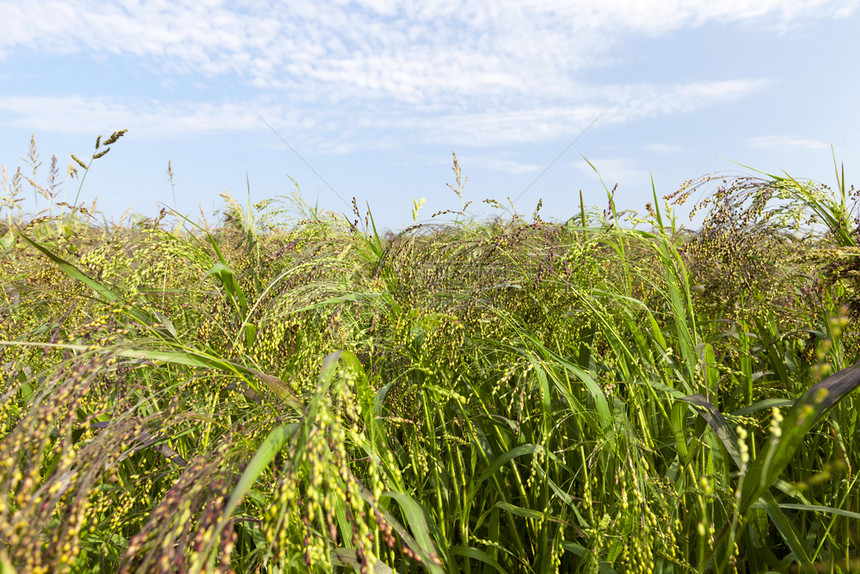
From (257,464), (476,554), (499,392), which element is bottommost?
(476,554)

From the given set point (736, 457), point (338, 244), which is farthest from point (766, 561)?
point (338, 244)

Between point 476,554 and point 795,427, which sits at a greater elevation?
point 795,427

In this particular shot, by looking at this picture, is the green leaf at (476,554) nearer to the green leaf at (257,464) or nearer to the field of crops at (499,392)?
the field of crops at (499,392)

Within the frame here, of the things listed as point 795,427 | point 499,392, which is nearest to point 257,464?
point 795,427

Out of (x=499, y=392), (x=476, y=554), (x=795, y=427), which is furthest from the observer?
(x=499, y=392)

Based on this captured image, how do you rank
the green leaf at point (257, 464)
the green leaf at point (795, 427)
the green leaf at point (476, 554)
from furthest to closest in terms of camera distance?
the green leaf at point (476, 554), the green leaf at point (795, 427), the green leaf at point (257, 464)

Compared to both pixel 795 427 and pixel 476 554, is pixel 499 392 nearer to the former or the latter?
pixel 476 554

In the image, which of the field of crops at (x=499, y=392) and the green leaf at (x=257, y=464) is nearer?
the green leaf at (x=257, y=464)

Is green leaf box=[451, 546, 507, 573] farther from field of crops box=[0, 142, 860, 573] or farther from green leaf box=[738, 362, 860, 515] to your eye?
green leaf box=[738, 362, 860, 515]

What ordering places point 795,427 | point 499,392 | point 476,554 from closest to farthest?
point 795,427, point 476,554, point 499,392

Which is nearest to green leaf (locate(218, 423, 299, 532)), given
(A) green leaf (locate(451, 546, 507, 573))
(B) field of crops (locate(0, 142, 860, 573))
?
(B) field of crops (locate(0, 142, 860, 573))

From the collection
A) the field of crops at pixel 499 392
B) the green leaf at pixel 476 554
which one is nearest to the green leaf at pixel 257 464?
the field of crops at pixel 499 392

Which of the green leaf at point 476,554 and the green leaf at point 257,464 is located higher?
the green leaf at point 257,464

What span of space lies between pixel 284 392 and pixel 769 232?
194cm
